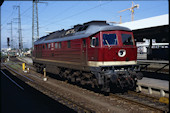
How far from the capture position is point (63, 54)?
→ 14.4 metres

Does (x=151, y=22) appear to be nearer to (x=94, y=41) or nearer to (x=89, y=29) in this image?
(x=89, y=29)

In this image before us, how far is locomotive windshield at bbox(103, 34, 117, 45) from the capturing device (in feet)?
34.9

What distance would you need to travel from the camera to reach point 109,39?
10.8 meters

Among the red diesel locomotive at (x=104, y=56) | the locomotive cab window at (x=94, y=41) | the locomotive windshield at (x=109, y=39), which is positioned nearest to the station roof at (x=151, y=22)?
the red diesel locomotive at (x=104, y=56)

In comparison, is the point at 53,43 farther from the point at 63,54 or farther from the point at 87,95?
the point at 87,95

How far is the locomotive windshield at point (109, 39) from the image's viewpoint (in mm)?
10625

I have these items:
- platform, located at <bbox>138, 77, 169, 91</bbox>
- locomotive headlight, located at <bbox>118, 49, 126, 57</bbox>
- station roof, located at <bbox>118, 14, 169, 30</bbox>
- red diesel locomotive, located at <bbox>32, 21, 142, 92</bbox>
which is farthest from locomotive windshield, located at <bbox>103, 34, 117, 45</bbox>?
station roof, located at <bbox>118, 14, 169, 30</bbox>

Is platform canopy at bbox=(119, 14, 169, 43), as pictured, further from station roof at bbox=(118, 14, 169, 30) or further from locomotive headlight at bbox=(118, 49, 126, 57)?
locomotive headlight at bbox=(118, 49, 126, 57)

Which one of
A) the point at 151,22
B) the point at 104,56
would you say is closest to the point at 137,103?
the point at 104,56

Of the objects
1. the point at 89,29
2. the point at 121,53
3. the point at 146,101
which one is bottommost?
the point at 146,101

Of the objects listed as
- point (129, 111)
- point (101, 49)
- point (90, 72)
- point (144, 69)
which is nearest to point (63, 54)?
point (90, 72)

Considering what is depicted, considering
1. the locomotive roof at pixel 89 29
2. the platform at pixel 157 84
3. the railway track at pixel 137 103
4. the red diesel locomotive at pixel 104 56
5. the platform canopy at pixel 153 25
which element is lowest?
the railway track at pixel 137 103

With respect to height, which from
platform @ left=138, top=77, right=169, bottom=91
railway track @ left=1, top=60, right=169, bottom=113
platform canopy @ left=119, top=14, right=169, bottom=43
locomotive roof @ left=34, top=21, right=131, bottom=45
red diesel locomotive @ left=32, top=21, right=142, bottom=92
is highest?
platform canopy @ left=119, top=14, right=169, bottom=43

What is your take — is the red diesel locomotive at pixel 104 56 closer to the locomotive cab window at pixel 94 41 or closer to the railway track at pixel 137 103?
the locomotive cab window at pixel 94 41
